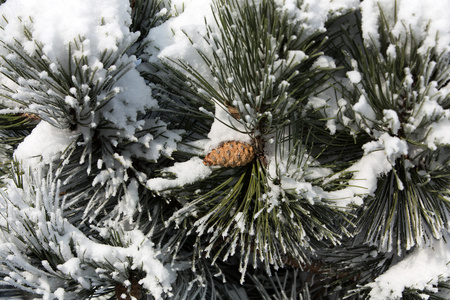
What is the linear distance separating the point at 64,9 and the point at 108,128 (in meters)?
0.25

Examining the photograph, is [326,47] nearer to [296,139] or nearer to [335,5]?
[335,5]

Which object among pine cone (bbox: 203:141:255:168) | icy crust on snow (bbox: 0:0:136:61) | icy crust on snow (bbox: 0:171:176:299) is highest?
icy crust on snow (bbox: 0:0:136:61)

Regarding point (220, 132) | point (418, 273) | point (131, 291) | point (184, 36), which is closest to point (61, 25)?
point (184, 36)

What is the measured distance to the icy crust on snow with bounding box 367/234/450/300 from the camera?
0.84 meters

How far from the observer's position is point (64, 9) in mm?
678

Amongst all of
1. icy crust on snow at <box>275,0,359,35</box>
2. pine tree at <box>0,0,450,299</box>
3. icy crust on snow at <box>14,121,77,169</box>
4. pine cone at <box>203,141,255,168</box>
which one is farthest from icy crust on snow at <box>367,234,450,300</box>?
icy crust on snow at <box>14,121,77,169</box>

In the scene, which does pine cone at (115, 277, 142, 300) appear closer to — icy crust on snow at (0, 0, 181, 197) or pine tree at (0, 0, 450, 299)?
pine tree at (0, 0, 450, 299)

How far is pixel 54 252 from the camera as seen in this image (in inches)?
29.5

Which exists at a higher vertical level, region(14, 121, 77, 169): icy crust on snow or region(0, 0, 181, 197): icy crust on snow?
region(0, 0, 181, 197): icy crust on snow

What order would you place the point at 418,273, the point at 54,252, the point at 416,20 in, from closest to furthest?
the point at 416,20, the point at 54,252, the point at 418,273

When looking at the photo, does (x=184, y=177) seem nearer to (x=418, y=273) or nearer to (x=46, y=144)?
(x=46, y=144)

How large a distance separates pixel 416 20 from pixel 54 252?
822 mm

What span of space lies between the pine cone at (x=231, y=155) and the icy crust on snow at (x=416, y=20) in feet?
1.06

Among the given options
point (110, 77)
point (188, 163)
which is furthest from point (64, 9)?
point (188, 163)
